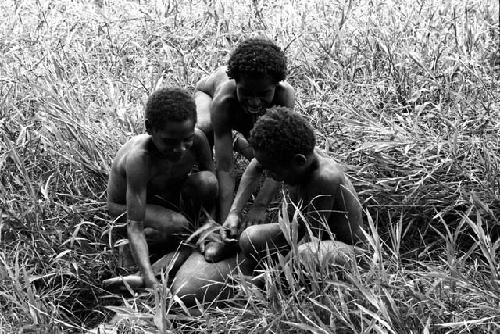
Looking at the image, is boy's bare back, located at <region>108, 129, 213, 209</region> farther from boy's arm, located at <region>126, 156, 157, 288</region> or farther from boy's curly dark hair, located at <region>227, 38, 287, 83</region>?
boy's curly dark hair, located at <region>227, 38, 287, 83</region>

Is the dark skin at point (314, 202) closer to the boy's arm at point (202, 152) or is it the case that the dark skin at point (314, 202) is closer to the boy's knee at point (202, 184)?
the boy's knee at point (202, 184)

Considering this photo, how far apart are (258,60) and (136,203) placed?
2.73 ft

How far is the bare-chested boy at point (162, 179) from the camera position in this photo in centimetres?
356

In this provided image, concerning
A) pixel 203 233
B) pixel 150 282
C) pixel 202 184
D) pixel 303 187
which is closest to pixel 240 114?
pixel 202 184

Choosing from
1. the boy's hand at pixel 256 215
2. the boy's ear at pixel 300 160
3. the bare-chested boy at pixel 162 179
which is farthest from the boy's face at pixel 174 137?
the boy's ear at pixel 300 160

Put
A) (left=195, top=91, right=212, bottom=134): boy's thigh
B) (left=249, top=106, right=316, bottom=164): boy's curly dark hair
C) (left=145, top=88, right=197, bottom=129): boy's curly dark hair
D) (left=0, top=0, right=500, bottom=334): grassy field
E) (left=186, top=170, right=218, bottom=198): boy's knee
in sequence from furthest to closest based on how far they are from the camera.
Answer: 1. (left=195, top=91, right=212, bottom=134): boy's thigh
2. (left=186, top=170, right=218, bottom=198): boy's knee
3. (left=145, top=88, right=197, bottom=129): boy's curly dark hair
4. (left=249, top=106, right=316, bottom=164): boy's curly dark hair
5. (left=0, top=0, right=500, bottom=334): grassy field

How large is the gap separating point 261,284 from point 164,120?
0.80m

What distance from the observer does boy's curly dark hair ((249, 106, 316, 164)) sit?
10.7 feet

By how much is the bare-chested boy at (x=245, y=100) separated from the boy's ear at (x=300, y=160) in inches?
21.6

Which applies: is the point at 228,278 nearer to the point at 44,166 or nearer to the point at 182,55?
the point at 44,166

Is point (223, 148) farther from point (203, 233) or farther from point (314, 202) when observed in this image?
point (314, 202)

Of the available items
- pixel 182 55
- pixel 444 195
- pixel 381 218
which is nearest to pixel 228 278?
pixel 381 218

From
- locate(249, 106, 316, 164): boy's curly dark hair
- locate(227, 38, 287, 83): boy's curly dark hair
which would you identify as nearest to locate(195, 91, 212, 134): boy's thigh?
locate(227, 38, 287, 83): boy's curly dark hair

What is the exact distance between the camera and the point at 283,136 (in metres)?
3.26
